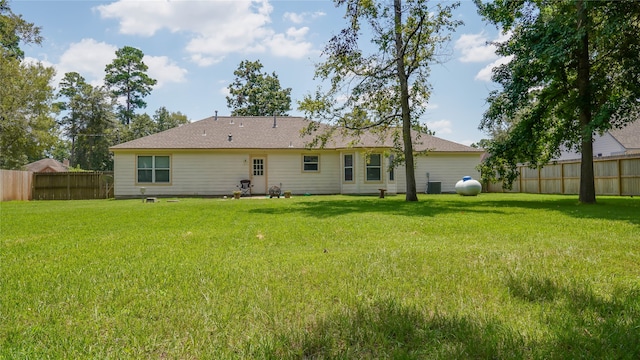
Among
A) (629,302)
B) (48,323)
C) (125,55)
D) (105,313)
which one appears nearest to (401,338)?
(629,302)

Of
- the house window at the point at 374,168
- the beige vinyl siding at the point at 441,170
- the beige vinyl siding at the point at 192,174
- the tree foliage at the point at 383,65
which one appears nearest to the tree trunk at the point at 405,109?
the tree foliage at the point at 383,65

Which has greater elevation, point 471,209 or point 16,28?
point 16,28

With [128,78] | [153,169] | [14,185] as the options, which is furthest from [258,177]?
[128,78]

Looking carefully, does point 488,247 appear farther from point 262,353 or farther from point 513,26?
point 513,26

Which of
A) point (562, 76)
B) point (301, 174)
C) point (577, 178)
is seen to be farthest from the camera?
point (301, 174)

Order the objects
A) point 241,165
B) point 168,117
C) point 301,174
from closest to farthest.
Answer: point 241,165 < point 301,174 < point 168,117

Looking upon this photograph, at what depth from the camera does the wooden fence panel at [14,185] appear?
17.9 meters

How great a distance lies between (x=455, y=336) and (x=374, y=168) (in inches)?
691

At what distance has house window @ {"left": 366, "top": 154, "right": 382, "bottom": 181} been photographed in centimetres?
1938

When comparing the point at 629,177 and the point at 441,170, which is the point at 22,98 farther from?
the point at 629,177

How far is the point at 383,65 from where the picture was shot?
1437 cm

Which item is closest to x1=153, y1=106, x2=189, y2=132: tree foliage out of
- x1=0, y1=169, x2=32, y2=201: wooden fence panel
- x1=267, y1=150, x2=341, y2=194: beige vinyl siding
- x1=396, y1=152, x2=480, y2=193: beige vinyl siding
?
x1=0, y1=169, x2=32, y2=201: wooden fence panel

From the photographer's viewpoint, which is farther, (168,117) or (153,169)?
(168,117)

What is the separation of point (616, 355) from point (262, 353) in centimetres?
183
